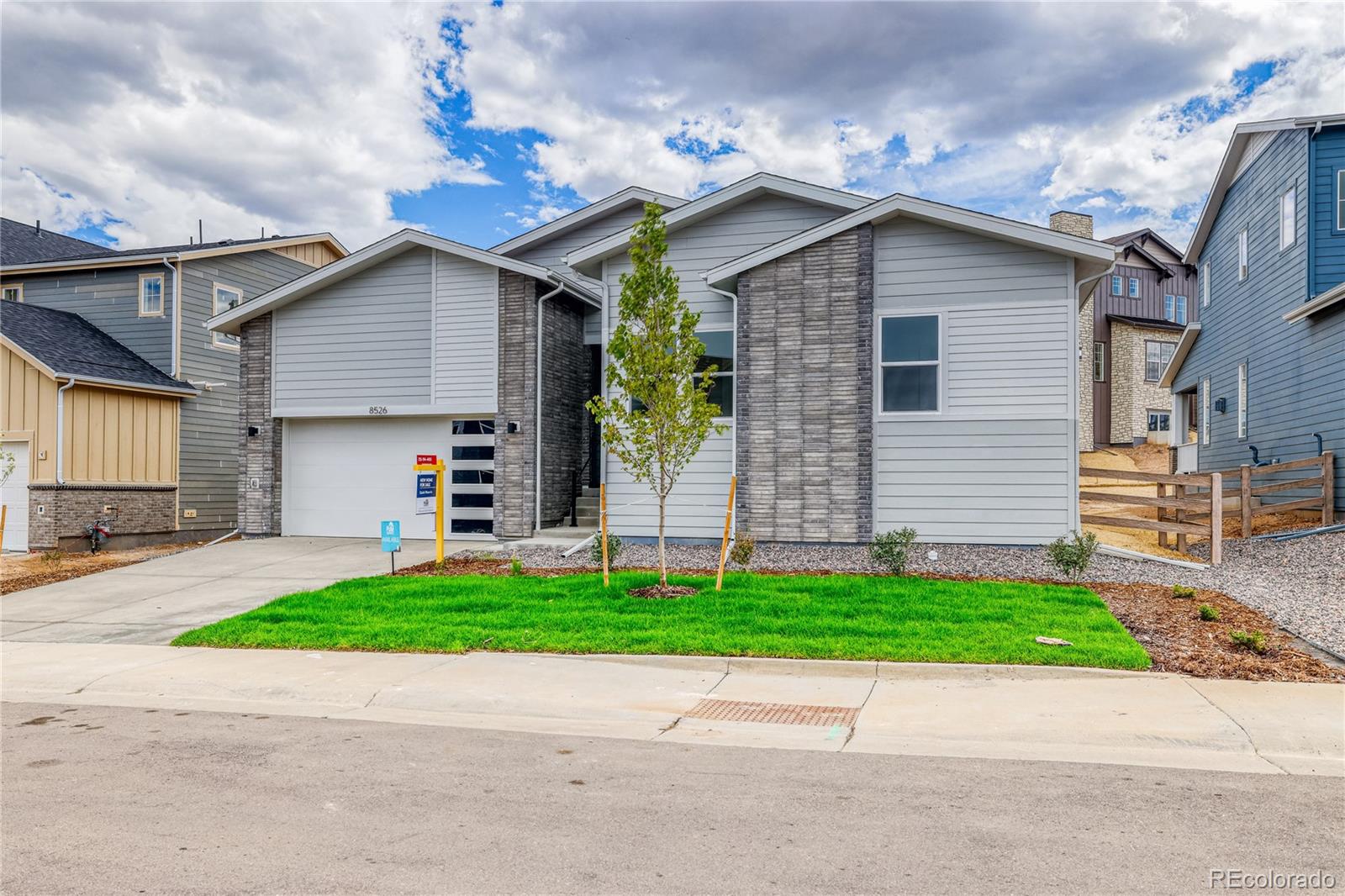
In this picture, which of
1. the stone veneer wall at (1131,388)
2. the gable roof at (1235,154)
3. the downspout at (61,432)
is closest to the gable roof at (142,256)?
the downspout at (61,432)

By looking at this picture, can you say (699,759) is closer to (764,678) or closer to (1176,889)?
(764,678)

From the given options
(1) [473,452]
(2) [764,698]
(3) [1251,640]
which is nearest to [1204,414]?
(3) [1251,640]

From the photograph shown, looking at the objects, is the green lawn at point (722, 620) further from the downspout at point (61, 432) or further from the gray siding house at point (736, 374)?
the downspout at point (61, 432)

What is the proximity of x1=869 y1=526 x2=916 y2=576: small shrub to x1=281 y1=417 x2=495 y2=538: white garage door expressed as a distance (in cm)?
778

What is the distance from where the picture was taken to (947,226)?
14.0 m

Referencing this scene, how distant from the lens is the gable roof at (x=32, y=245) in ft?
78.1

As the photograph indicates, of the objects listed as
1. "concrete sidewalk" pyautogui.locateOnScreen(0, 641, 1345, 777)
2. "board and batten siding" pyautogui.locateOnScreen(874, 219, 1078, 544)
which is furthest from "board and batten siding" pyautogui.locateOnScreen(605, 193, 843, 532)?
"concrete sidewalk" pyautogui.locateOnScreen(0, 641, 1345, 777)

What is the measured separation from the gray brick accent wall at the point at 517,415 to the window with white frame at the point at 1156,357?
30.5 meters

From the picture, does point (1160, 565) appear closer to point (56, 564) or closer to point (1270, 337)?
point (1270, 337)

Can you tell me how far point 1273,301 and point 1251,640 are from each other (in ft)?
46.8

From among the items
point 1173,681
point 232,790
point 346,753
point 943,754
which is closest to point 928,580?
Result: point 1173,681

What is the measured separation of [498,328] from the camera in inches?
659

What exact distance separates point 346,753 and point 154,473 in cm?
1760

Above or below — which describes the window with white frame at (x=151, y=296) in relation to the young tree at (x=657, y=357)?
above
